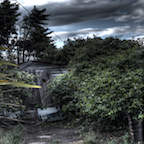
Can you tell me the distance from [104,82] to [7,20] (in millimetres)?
15132

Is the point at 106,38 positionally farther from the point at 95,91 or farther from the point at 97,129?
the point at 97,129

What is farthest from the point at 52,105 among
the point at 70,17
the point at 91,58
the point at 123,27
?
the point at 123,27

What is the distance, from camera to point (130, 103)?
12.0 feet

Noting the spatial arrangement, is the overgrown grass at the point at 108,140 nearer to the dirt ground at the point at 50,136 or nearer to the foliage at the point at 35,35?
the dirt ground at the point at 50,136

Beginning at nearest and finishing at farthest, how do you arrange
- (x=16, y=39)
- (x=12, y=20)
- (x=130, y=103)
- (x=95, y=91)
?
(x=130, y=103)
(x=95, y=91)
(x=12, y=20)
(x=16, y=39)

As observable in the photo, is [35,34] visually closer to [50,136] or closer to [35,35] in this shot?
[35,35]

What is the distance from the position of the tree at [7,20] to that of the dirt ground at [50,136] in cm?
1341

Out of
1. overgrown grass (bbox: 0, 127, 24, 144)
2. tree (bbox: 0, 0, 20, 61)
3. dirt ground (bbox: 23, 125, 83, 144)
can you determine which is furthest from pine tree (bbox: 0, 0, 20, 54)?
overgrown grass (bbox: 0, 127, 24, 144)

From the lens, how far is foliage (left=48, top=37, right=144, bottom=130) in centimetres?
365

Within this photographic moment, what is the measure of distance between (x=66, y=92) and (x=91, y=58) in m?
1.44

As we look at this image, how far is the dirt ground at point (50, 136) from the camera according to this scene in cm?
397

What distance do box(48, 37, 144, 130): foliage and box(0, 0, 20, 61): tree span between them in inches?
483

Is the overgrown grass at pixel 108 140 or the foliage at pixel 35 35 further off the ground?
the foliage at pixel 35 35

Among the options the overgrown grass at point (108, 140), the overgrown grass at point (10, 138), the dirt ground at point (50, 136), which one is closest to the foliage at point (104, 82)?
the overgrown grass at point (108, 140)
